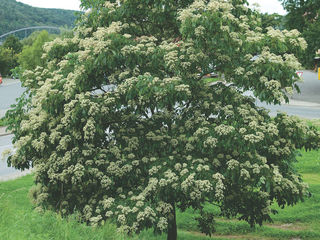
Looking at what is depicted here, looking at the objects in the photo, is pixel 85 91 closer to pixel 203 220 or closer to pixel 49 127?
pixel 49 127

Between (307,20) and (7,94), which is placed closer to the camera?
(307,20)

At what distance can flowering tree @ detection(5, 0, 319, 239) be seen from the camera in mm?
7578

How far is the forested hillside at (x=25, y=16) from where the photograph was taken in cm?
12988

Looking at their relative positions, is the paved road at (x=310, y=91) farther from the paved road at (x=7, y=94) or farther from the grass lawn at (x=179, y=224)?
the paved road at (x=7, y=94)

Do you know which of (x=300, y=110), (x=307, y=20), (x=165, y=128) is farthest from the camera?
(x=307, y=20)

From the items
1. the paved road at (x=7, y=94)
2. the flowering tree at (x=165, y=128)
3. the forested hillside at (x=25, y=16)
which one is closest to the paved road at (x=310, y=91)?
the paved road at (x=7, y=94)

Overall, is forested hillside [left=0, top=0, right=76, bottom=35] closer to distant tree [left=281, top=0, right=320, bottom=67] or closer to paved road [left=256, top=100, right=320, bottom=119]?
distant tree [left=281, top=0, right=320, bottom=67]

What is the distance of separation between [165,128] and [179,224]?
6319mm

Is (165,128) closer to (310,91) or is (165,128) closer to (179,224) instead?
(179,224)

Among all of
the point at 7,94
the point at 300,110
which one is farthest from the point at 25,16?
the point at 300,110

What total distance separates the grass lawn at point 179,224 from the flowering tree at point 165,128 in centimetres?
77

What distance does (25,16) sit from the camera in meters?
144

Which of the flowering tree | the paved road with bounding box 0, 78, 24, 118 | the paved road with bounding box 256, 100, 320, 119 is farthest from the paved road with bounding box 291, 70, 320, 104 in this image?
the flowering tree

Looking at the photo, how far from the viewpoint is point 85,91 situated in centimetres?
851
